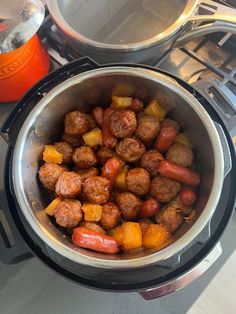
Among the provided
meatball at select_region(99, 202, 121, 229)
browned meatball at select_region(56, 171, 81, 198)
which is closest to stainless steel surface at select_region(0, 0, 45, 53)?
browned meatball at select_region(56, 171, 81, 198)

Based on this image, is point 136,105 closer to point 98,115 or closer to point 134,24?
point 98,115

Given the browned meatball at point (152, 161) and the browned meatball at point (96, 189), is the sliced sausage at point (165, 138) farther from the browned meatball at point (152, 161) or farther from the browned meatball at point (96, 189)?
the browned meatball at point (96, 189)

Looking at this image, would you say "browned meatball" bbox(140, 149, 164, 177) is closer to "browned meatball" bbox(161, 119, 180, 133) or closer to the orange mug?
"browned meatball" bbox(161, 119, 180, 133)

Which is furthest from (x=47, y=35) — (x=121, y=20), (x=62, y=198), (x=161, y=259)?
(x=161, y=259)

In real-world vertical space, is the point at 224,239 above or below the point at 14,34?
below

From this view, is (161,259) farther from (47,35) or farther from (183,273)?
(47,35)

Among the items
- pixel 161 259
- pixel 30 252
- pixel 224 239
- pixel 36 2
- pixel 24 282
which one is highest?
pixel 36 2
